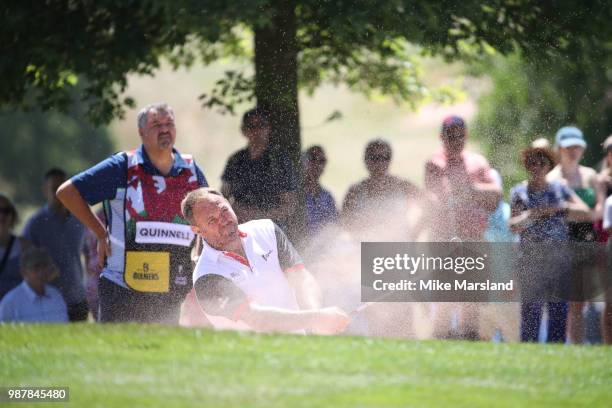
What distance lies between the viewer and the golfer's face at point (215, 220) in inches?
270

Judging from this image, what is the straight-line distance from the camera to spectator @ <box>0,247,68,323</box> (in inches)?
396

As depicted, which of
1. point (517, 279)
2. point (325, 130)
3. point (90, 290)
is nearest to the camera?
point (517, 279)

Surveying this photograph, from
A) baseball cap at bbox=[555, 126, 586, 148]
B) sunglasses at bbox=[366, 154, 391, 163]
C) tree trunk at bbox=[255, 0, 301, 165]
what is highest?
tree trunk at bbox=[255, 0, 301, 165]

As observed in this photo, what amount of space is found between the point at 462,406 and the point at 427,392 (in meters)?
0.27

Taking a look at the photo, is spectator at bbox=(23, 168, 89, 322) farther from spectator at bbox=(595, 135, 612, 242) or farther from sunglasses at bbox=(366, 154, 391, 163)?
spectator at bbox=(595, 135, 612, 242)

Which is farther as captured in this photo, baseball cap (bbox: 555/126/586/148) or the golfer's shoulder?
baseball cap (bbox: 555/126/586/148)

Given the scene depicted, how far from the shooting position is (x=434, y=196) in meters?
9.66

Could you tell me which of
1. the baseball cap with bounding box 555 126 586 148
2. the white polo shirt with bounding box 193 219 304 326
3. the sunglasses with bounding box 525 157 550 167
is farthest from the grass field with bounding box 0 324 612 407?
the baseball cap with bounding box 555 126 586 148

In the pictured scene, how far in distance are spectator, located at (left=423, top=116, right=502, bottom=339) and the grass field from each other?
2.38 metres

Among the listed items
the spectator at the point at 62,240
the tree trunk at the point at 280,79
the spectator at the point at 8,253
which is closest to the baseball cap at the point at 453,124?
the tree trunk at the point at 280,79

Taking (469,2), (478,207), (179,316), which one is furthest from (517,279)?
(179,316)

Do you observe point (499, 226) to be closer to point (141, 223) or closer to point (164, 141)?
point (164, 141)

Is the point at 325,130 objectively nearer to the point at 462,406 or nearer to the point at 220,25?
the point at 220,25

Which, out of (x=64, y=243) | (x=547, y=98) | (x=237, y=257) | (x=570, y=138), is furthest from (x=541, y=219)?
(x=547, y=98)
